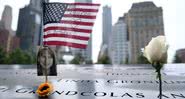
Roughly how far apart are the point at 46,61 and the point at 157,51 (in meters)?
1.74

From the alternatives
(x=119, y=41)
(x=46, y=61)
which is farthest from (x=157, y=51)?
(x=119, y=41)

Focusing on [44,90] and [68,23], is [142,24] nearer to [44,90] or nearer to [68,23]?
[68,23]

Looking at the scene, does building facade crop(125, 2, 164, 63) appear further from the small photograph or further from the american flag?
the small photograph

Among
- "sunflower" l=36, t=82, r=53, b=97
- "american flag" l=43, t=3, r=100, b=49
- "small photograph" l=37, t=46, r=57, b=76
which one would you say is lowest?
"sunflower" l=36, t=82, r=53, b=97

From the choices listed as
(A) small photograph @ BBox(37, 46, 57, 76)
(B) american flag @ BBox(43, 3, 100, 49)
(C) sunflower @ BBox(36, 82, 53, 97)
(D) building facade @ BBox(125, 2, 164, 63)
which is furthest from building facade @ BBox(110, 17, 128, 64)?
(A) small photograph @ BBox(37, 46, 57, 76)

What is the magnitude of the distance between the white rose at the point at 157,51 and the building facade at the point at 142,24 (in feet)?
246

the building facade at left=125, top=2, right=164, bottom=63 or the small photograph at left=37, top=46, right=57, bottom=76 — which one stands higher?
the building facade at left=125, top=2, right=164, bottom=63

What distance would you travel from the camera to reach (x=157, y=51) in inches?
96.1

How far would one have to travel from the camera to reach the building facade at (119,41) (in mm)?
116688

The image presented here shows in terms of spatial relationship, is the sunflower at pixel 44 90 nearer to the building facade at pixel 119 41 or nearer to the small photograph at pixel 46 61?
the small photograph at pixel 46 61

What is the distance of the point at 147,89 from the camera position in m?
4.35

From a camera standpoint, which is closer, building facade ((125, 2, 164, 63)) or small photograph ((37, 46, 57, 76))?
small photograph ((37, 46, 57, 76))

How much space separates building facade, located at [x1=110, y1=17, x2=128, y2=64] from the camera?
383ft

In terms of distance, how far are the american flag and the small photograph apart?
1.65m
